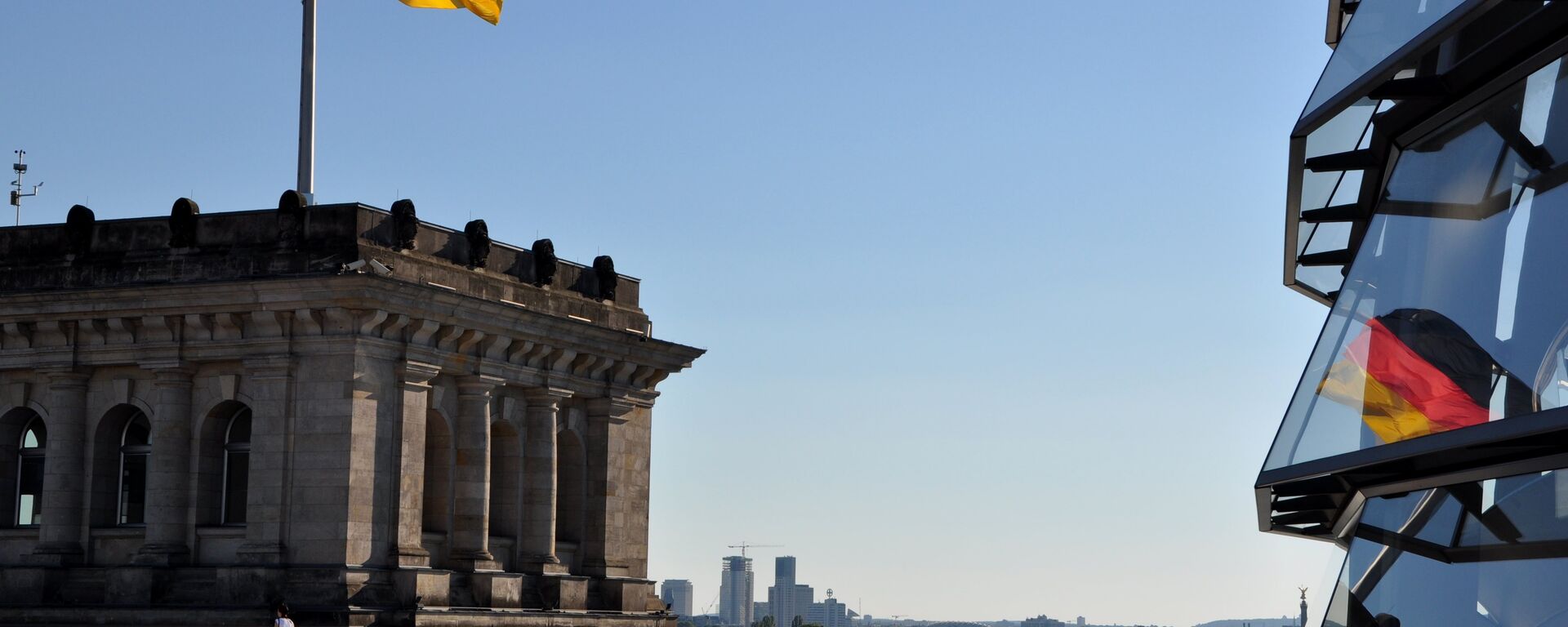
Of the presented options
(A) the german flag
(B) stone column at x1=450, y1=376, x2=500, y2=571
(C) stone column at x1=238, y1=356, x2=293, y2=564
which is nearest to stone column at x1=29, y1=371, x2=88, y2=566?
(C) stone column at x1=238, y1=356, x2=293, y2=564

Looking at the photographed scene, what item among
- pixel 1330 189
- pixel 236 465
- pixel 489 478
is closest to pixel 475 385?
pixel 489 478

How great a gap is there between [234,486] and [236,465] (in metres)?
0.44

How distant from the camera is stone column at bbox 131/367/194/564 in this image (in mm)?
40281

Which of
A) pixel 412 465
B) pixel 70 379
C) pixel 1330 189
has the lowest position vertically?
pixel 412 465

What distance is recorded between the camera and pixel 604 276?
4881 centimetres

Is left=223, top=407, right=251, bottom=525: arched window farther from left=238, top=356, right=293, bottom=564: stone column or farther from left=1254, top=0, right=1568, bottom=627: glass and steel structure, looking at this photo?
left=1254, top=0, right=1568, bottom=627: glass and steel structure

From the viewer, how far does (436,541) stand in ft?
138

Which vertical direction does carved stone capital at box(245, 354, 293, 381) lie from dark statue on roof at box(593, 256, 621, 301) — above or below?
below

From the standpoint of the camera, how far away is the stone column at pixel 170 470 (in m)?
40.3

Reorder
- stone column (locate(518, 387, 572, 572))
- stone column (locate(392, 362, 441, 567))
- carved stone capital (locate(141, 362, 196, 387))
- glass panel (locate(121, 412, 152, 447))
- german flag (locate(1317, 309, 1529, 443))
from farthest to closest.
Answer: stone column (locate(518, 387, 572, 572))
glass panel (locate(121, 412, 152, 447))
carved stone capital (locate(141, 362, 196, 387))
stone column (locate(392, 362, 441, 567))
german flag (locate(1317, 309, 1529, 443))

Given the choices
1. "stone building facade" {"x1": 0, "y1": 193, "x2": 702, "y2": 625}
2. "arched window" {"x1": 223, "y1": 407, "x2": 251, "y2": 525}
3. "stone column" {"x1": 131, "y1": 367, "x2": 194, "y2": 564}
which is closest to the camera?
"stone building facade" {"x1": 0, "y1": 193, "x2": 702, "y2": 625}

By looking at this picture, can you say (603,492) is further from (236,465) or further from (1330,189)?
(1330,189)

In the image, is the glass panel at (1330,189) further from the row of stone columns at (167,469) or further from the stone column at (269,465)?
the row of stone columns at (167,469)

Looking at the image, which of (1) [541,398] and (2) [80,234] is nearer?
(2) [80,234]
